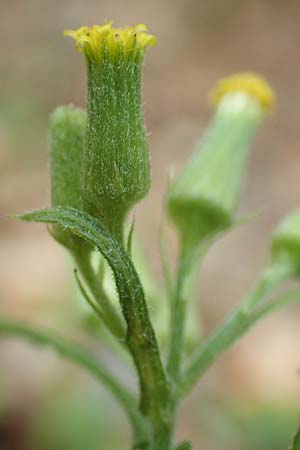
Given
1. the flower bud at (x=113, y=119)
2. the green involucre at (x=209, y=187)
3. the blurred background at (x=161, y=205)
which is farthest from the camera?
the blurred background at (x=161, y=205)

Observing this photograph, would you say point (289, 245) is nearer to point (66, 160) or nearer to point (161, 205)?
point (66, 160)

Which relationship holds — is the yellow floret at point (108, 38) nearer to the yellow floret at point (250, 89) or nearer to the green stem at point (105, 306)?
the green stem at point (105, 306)

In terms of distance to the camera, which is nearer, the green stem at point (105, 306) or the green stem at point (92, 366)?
the green stem at point (105, 306)

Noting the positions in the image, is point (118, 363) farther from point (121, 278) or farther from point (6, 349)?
point (121, 278)

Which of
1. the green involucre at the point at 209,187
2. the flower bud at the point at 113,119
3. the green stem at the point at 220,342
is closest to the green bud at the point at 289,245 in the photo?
the green involucre at the point at 209,187

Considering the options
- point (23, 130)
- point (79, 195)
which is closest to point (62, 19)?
point (23, 130)
